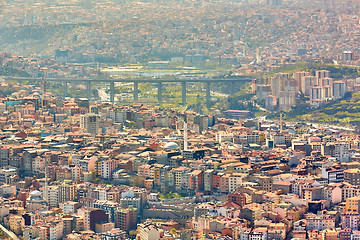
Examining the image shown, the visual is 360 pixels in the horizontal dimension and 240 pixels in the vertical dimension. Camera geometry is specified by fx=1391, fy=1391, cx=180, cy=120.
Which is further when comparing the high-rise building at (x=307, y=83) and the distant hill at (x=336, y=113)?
the high-rise building at (x=307, y=83)

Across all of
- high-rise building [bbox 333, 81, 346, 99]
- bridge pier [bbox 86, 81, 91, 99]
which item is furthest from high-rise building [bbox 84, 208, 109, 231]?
bridge pier [bbox 86, 81, 91, 99]

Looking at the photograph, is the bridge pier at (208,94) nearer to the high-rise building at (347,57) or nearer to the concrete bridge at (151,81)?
the concrete bridge at (151,81)

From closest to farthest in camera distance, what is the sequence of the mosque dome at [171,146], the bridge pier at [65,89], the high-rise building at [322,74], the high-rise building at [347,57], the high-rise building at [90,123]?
the mosque dome at [171,146] → the high-rise building at [90,123] → the high-rise building at [322,74] → the bridge pier at [65,89] → the high-rise building at [347,57]

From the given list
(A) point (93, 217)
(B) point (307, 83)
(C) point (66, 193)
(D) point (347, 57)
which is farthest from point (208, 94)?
(A) point (93, 217)

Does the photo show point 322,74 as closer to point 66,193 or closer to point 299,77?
point 299,77

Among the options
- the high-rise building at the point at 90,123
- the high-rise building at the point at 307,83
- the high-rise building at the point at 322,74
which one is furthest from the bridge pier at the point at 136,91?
the high-rise building at the point at 90,123

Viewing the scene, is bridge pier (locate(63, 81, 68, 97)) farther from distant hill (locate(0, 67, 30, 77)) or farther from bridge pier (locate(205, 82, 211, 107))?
bridge pier (locate(205, 82, 211, 107))

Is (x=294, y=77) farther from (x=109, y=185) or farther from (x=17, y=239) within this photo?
(x=17, y=239)
